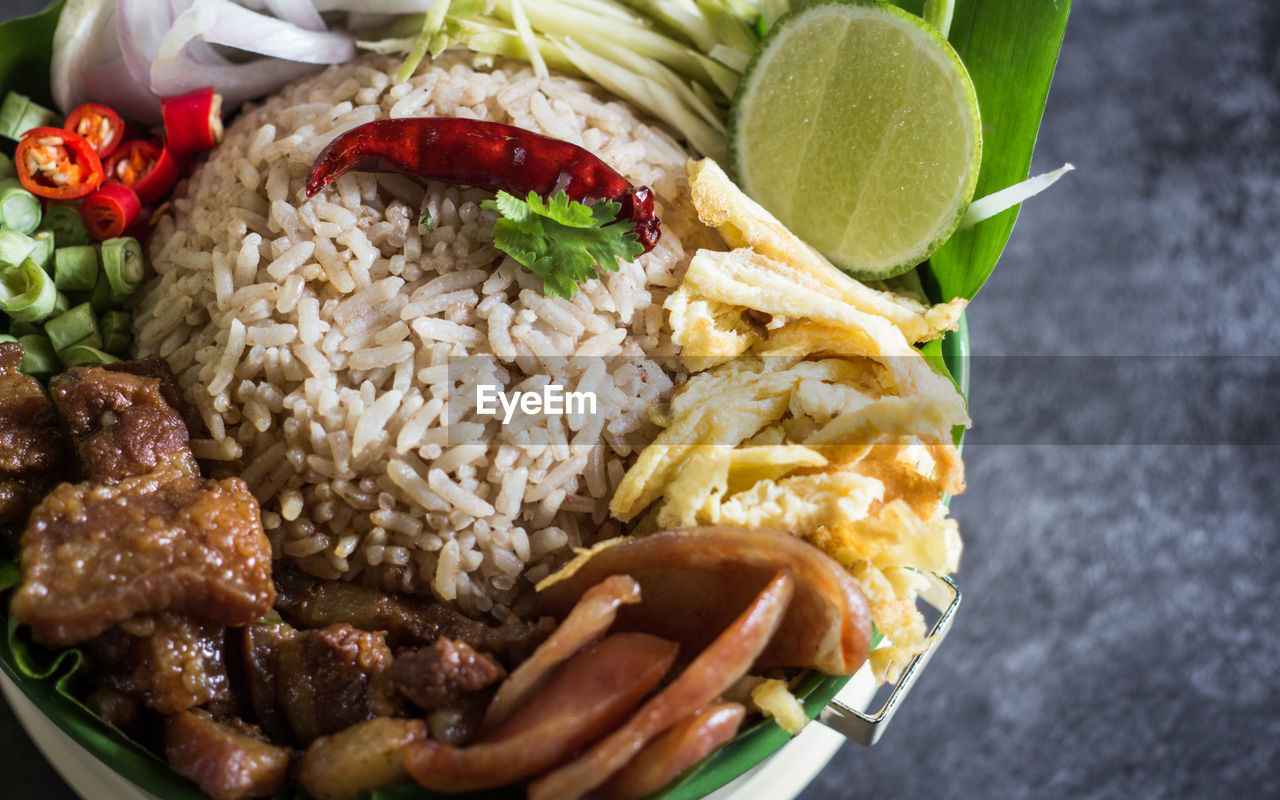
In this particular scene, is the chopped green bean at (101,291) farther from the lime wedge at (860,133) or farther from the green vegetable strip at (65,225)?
the lime wedge at (860,133)

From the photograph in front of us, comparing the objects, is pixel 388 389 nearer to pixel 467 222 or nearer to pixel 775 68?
pixel 467 222

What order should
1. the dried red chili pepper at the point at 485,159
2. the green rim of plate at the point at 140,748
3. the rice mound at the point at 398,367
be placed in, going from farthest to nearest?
1. the dried red chili pepper at the point at 485,159
2. the rice mound at the point at 398,367
3. the green rim of plate at the point at 140,748

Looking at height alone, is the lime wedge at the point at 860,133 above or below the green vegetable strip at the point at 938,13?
below

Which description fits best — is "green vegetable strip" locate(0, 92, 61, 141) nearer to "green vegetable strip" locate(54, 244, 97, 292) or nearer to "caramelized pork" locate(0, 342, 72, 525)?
"green vegetable strip" locate(54, 244, 97, 292)

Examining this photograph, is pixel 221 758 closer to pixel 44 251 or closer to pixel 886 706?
pixel 886 706

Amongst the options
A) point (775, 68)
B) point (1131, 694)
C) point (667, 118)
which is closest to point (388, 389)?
point (667, 118)

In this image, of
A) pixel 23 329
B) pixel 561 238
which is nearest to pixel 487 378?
pixel 561 238

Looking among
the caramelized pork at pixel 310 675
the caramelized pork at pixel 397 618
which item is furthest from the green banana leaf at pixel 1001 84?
the caramelized pork at pixel 310 675
